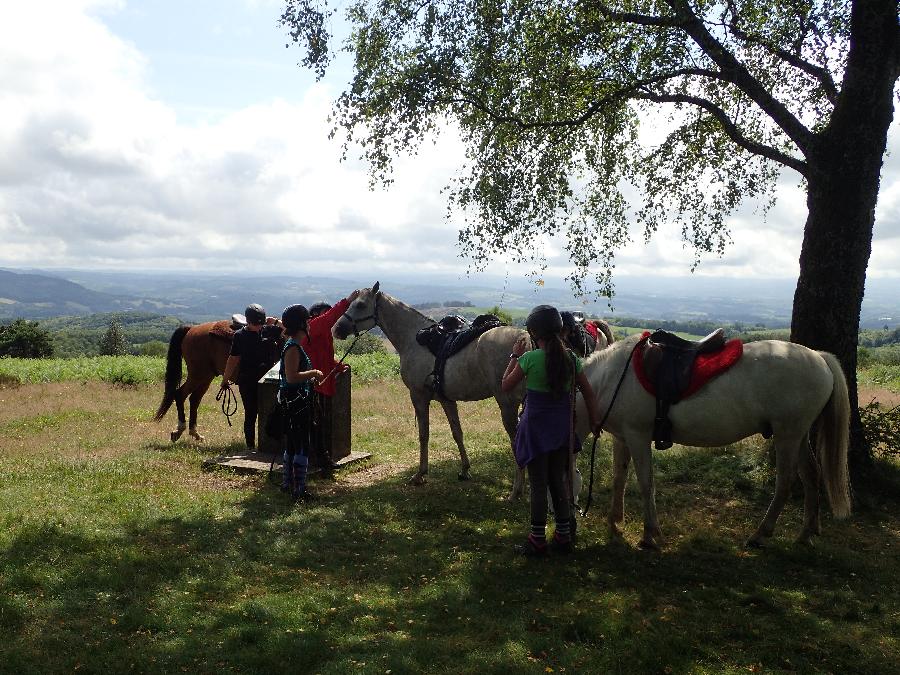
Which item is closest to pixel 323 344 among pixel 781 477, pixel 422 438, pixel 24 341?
pixel 422 438

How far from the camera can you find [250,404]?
11477 mm

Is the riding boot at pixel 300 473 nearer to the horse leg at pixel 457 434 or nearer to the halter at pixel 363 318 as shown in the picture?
the halter at pixel 363 318

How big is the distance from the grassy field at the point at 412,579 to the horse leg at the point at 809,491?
214 mm

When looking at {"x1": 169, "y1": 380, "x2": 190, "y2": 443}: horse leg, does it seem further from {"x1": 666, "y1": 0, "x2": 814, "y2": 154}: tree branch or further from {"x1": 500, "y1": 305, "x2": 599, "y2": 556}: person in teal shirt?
{"x1": 666, "y1": 0, "x2": 814, "y2": 154}: tree branch

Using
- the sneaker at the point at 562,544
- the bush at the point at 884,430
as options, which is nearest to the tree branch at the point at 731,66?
the bush at the point at 884,430

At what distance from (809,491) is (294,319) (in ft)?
22.4

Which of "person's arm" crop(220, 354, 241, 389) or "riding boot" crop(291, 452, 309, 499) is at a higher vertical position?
"person's arm" crop(220, 354, 241, 389)

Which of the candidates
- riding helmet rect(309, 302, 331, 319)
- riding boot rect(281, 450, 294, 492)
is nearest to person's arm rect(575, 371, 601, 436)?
riding boot rect(281, 450, 294, 492)

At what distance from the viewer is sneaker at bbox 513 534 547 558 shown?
21.9ft

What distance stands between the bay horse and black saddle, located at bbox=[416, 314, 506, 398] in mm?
5083

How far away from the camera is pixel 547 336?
6.29 meters

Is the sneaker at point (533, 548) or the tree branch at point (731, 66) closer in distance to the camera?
the sneaker at point (533, 548)

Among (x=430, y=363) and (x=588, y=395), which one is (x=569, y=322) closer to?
(x=588, y=395)

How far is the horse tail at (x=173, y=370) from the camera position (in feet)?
42.9
